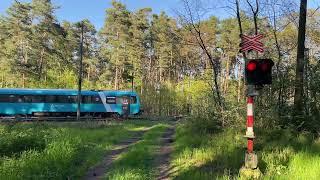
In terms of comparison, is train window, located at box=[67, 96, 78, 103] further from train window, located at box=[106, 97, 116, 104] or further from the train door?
the train door

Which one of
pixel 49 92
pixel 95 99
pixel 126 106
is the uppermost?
pixel 49 92

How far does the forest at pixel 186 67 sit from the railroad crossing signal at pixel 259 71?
2854 millimetres

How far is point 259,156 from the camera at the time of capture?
1154 cm

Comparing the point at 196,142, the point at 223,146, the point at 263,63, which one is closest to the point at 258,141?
the point at 223,146

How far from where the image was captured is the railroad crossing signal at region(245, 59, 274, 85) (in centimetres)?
960

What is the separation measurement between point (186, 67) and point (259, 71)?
6979 cm

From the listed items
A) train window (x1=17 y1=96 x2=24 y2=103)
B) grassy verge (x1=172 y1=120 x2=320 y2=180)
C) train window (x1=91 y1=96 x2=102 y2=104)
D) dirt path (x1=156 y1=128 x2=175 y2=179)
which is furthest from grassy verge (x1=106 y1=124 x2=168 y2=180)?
train window (x1=91 y1=96 x2=102 y2=104)

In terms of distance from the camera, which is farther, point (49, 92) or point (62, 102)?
point (62, 102)

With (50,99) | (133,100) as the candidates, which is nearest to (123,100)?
(133,100)

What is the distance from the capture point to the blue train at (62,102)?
41531mm

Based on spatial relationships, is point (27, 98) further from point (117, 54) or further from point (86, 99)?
point (117, 54)

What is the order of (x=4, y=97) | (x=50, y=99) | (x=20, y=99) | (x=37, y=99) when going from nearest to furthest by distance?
(x=4, y=97), (x=20, y=99), (x=37, y=99), (x=50, y=99)

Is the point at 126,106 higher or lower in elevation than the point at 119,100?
lower

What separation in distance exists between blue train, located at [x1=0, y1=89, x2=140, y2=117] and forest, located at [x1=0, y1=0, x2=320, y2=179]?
6380 mm
